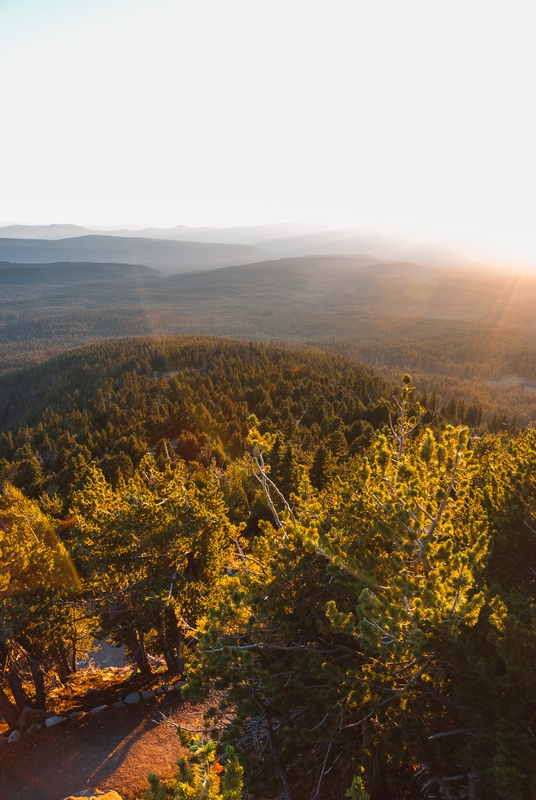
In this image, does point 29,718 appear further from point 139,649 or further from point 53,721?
point 139,649

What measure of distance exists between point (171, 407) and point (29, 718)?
54116 millimetres

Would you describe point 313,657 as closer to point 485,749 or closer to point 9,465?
point 485,749

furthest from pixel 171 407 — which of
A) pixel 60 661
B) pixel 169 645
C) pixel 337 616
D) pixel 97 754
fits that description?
pixel 337 616

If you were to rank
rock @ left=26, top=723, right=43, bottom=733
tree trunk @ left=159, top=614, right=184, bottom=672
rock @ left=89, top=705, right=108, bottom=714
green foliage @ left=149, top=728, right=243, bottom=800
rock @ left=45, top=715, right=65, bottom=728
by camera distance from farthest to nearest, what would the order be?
tree trunk @ left=159, top=614, right=184, bottom=672
rock @ left=89, top=705, right=108, bottom=714
rock @ left=45, top=715, right=65, bottom=728
rock @ left=26, top=723, right=43, bottom=733
green foliage @ left=149, top=728, right=243, bottom=800

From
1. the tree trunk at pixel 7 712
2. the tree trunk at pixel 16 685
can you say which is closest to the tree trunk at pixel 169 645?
the tree trunk at pixel 16 685

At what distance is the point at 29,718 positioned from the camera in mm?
17703

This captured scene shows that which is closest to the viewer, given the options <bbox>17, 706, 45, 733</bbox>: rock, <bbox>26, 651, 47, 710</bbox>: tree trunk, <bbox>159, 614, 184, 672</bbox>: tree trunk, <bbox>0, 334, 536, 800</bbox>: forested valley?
<bbox>0, 334, 536, 800</bbox>: forested valley

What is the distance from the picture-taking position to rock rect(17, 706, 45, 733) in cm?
1733

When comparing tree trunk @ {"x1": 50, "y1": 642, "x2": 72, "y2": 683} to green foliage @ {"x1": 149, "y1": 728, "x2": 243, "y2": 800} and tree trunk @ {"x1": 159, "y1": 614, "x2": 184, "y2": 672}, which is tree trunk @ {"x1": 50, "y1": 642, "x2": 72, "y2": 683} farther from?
green foliage @ {"x1": 149, "y1": 728, "x2": 243, "y2": 800}

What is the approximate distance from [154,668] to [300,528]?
65.2 feet

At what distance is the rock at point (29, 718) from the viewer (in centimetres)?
1733

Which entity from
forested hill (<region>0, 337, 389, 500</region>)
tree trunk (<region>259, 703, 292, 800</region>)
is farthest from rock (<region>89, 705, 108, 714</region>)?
forested hill (<region>0, 337, 389, 500</region>)

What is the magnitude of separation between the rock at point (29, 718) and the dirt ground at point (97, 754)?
0.52 meters

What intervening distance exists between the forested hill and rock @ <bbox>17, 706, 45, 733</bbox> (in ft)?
67.6
